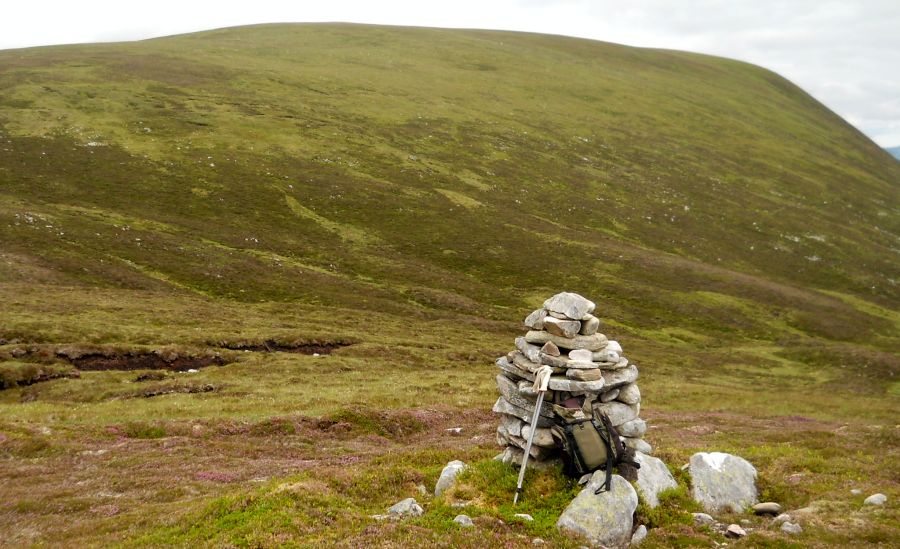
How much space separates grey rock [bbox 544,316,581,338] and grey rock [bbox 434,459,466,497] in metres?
5.71

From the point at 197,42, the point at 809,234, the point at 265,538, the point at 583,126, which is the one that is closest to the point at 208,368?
the point at 265,538

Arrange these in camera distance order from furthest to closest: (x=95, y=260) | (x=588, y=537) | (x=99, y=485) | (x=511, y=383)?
(x=95, y=260) < (x=99, y=485) < (x=511, y=383) < (x=588, y=537)

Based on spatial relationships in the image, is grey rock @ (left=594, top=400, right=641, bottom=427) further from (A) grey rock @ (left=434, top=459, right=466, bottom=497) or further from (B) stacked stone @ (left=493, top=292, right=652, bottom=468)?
(A) grey rock @ (left=434, top=459, right=466, bottom=497)

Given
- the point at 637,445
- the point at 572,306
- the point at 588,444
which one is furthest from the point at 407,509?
the point at 637,445

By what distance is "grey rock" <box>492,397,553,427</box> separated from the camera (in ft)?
69.7

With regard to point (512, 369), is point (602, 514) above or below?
below

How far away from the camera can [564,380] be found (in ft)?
69.1

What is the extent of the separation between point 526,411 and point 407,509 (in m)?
5.59

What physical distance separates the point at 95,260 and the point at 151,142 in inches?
1784

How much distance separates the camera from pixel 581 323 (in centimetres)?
2258

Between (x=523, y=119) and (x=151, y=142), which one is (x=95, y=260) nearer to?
(x=151, y=142)

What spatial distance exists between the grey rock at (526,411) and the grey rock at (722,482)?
5.20 m

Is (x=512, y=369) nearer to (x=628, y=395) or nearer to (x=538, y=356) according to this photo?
(x=538, y=356)

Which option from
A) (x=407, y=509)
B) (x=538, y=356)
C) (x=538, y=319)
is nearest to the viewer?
(x=407, y=509)
